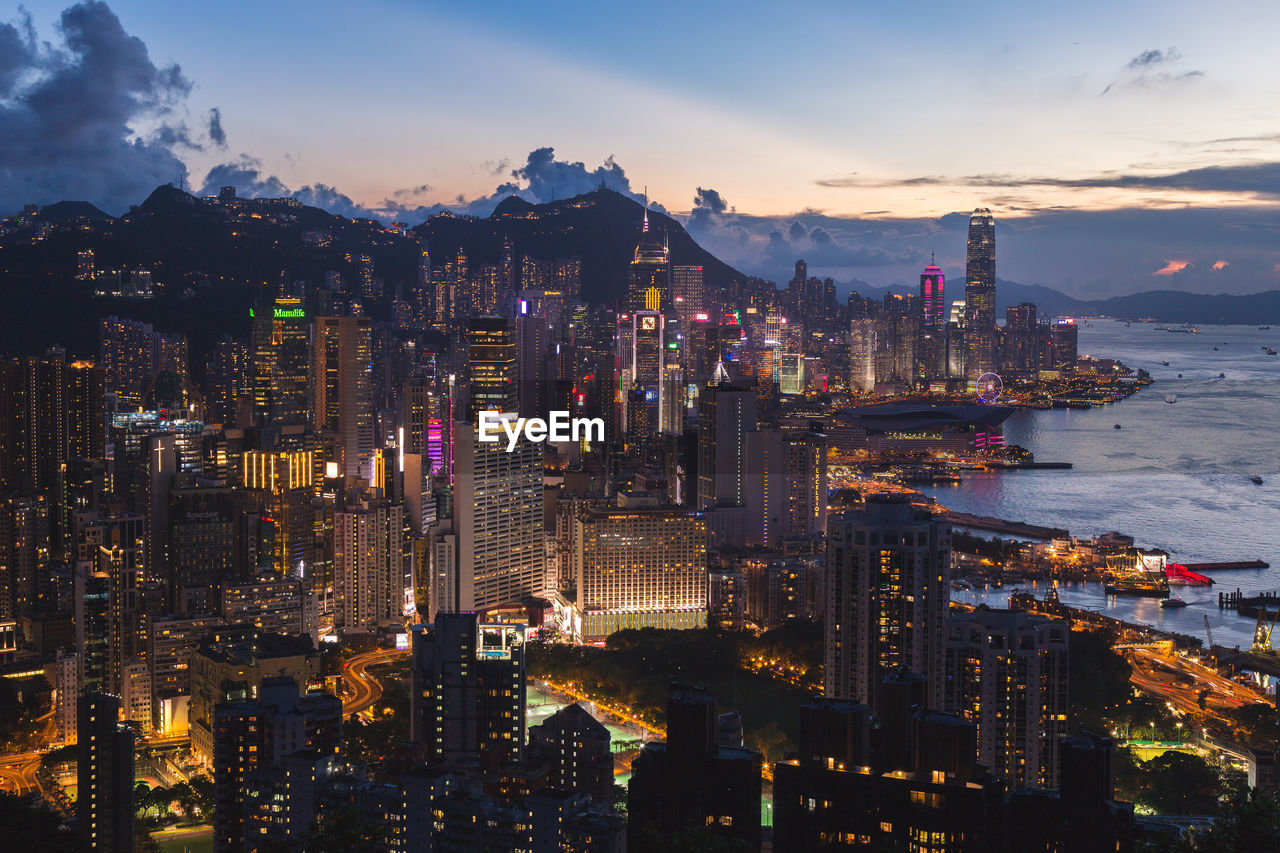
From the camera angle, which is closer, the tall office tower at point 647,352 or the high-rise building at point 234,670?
the high-rise building at point 234,670

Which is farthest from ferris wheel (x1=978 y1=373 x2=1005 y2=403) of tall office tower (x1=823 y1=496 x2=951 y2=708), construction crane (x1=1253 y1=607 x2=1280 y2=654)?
tall office tower (x1=823 y1=496 x2=951 y2=708)

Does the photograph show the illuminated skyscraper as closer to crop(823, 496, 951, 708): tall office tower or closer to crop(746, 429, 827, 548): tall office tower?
crop(746, 429, 827, 548): tall office tower

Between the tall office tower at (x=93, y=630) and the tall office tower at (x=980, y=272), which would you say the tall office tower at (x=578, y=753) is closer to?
the tall office tower at (x=93, y=630)
